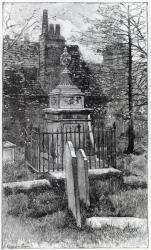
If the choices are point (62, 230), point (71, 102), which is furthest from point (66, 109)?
Result: point (62, 230)

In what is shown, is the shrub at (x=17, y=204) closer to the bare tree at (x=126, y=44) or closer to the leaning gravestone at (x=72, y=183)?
the leaning gravestone at (x=72, y=183)

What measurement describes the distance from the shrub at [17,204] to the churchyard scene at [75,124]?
17 mm

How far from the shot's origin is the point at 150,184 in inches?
231

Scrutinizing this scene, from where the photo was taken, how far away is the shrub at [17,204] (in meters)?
5.61

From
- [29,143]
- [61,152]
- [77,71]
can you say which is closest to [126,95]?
[77,71]

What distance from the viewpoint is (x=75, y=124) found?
23.8ft

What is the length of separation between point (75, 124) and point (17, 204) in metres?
2.30

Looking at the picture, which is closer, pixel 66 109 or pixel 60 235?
pixel 60 235

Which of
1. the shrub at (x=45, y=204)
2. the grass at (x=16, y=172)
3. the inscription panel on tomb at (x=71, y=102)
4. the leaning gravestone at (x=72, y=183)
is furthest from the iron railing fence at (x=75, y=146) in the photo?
the leaning gravestone at (x=72, y=183)

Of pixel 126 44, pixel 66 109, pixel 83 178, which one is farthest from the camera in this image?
pixel 66 109

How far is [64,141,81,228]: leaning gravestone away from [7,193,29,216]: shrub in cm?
78

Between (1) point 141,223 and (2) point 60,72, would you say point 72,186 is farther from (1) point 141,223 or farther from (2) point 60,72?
(2) point 60,72

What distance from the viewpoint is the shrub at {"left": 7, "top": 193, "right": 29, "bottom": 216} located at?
561 centimetres

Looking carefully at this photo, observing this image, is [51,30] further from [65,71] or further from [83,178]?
[83,178]
